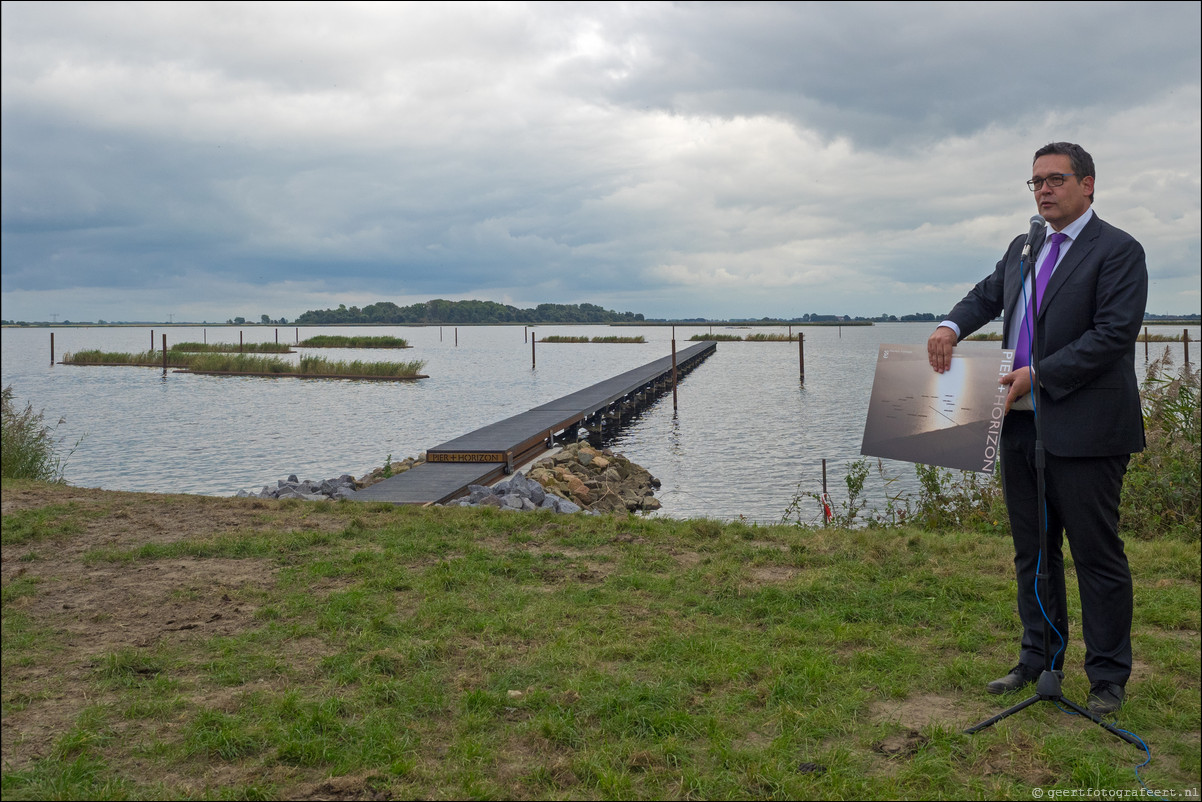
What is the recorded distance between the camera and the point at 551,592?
5.05 meters

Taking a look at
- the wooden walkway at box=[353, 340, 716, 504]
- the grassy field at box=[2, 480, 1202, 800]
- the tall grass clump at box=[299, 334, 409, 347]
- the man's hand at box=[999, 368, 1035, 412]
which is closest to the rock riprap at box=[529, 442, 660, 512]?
the wooden walkway at box=[353, 340, 716, 504]

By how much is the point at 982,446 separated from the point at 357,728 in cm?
258

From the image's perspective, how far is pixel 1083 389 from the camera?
3104mm

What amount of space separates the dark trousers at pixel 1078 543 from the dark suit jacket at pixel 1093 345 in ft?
0.37

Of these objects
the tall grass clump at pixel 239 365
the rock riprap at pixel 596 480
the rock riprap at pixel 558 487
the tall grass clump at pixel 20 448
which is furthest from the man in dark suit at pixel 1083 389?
the tall grass clump at pixel 239 365

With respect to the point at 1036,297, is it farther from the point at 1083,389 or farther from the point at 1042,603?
the point at 1042,603

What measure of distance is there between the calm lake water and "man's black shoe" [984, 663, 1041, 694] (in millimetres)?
7491

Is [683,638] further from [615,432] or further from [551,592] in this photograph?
[615,432]

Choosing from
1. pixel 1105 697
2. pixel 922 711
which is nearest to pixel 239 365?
pixel 922 711

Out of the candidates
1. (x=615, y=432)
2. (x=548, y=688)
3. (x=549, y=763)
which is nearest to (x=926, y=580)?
(x=548, y=688)

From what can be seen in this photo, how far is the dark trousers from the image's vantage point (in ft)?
10.2

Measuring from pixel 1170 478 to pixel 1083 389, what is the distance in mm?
5628

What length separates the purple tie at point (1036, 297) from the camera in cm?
324

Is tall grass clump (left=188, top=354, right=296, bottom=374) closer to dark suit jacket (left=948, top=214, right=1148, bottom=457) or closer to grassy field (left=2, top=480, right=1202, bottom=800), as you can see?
grassy field (left=2, top=480, right=1202, bottom=800)
